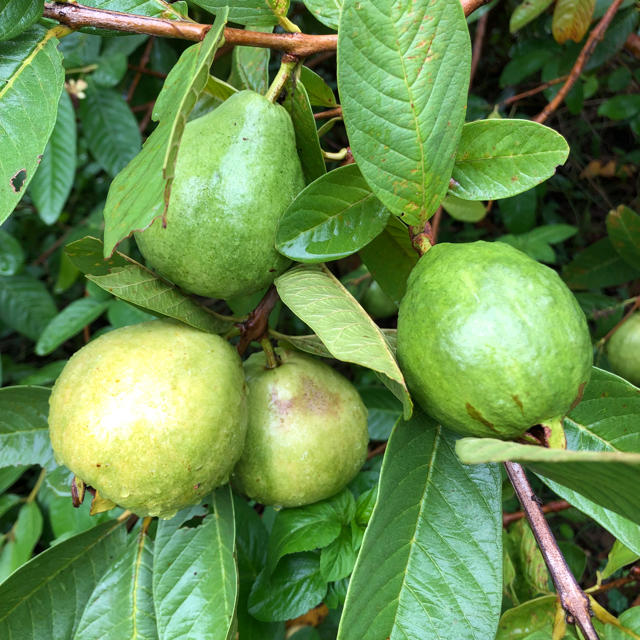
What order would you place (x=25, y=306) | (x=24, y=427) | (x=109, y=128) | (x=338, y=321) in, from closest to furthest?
(x=338, y=321)
(x=24, y=427)
(x=109, y=128)
(x=25, y=306)

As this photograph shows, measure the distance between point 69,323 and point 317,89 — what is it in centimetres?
125

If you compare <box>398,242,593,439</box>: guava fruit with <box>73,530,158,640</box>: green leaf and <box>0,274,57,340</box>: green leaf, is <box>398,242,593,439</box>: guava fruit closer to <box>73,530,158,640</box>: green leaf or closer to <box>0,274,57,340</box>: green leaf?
<box>73,530,158,640</box>: green leaf

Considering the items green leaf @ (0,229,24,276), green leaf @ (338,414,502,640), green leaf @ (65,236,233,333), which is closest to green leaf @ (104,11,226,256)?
green leaf @ (65,236,233,333)

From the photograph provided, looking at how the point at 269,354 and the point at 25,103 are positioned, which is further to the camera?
the point at 269,354

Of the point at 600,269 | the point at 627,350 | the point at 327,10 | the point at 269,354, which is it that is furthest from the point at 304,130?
the point at 600,269

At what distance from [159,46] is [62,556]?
192 cm

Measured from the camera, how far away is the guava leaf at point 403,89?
79cm

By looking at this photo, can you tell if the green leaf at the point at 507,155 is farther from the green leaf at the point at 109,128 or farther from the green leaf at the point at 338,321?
Result: the green leaf at the point at 109,128

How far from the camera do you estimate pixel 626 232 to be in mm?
1771

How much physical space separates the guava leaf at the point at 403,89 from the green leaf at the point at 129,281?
396mm

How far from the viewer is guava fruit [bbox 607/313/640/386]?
5.43 ft

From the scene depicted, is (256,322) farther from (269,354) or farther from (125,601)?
(125,601)

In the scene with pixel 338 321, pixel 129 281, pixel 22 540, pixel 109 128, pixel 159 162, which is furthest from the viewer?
pixel 109 128

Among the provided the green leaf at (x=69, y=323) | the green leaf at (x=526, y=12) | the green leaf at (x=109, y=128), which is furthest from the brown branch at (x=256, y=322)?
the green leaf at (x=526, y=12)
